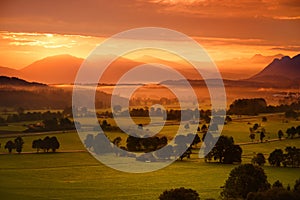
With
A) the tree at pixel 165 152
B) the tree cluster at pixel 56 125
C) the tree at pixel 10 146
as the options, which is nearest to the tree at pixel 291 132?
the tree at pixel 165 152

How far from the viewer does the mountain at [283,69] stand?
810 cm

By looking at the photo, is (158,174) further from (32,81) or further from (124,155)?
(32,81)

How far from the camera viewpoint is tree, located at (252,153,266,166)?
764 centimetres

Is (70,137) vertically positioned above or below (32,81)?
below

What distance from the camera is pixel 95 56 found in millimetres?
7746

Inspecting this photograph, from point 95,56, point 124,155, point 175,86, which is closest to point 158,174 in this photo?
point 124,155

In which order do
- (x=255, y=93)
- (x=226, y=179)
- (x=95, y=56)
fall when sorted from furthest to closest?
(x=255, y=93)
(x=95, y=56)
(x=226, y=179)

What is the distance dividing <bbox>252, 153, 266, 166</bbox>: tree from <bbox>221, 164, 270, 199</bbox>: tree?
43cm

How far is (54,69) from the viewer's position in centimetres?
757

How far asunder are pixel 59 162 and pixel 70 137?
349 mm

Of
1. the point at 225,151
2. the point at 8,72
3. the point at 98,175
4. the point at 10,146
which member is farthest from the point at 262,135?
the point at 8,72

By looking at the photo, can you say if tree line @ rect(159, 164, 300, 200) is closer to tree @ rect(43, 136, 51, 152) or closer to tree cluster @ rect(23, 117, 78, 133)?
tree cluster @ rect(23, 117, 78, 133)

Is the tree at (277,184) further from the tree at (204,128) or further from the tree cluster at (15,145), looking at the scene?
the tree cluster at (15,145)

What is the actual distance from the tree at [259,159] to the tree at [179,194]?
125 centimetres
